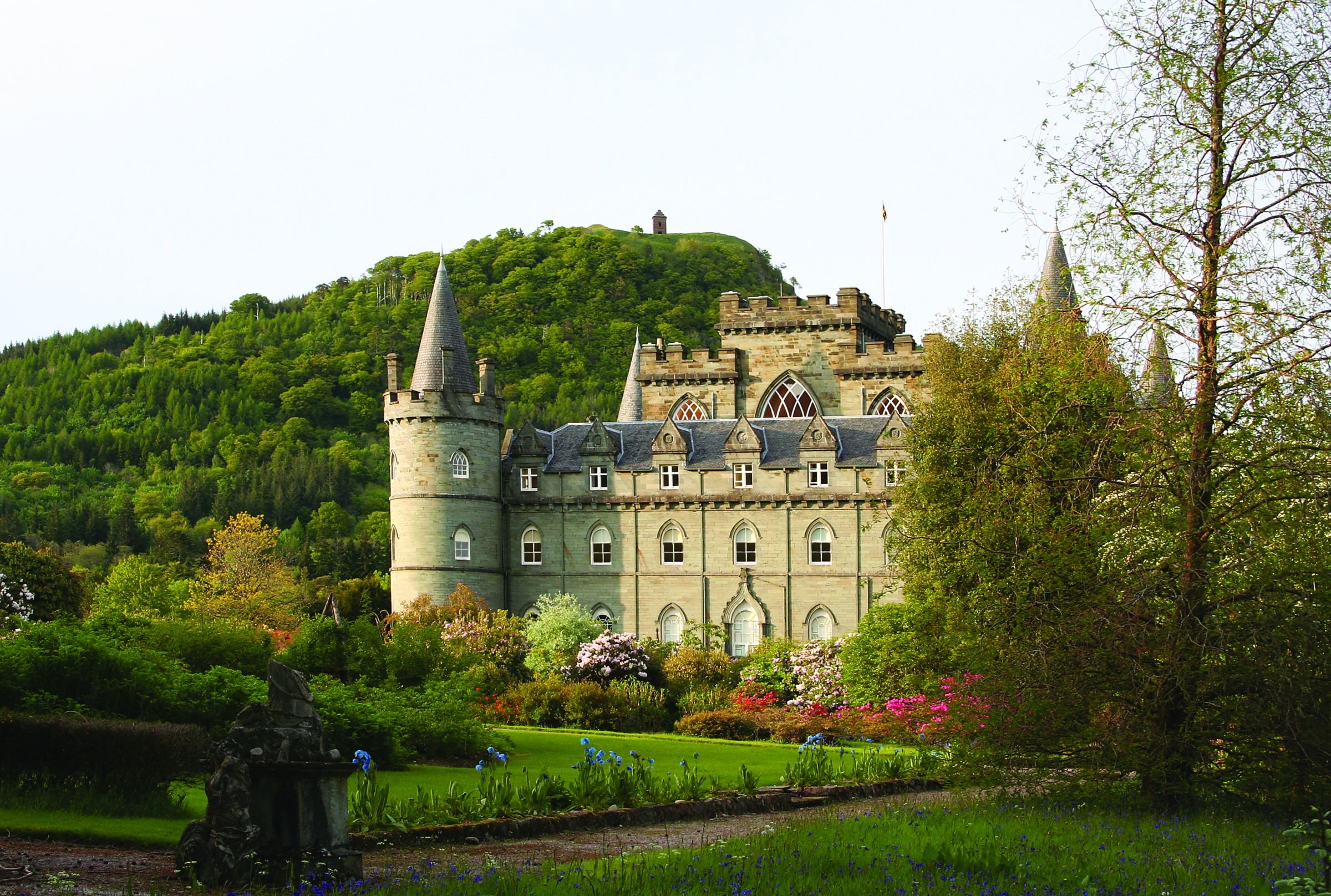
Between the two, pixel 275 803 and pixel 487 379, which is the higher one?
pixel 487 379

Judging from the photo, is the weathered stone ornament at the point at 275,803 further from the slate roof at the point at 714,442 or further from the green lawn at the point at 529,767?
the slate roof at the point at 714,442

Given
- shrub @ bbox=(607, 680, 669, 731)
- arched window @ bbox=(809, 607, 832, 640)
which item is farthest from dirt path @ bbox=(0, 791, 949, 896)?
arched window @ bbox=(809, 607, 832, 640)

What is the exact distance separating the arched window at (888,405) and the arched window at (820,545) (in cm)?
667

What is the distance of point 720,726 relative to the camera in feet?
117

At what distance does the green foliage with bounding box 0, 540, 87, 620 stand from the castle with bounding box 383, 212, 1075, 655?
11.2 meters

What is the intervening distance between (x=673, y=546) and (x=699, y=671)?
37.7 feet

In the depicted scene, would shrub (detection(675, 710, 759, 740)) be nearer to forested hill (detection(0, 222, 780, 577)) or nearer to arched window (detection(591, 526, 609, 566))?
arched window (detection(591, 526, 609, 566))

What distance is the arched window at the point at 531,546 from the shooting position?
55.3m

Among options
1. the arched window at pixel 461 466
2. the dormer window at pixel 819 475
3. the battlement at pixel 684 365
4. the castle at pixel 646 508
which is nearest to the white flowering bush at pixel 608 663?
the castle at pixel 646 508

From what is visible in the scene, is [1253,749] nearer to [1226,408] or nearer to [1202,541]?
[1202,541]

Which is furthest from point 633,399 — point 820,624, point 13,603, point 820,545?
point 13,603

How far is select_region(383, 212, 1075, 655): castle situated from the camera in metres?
52.2

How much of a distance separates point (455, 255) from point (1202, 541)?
412 ft

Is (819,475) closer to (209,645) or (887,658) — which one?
(887,658)
